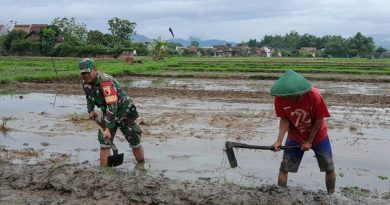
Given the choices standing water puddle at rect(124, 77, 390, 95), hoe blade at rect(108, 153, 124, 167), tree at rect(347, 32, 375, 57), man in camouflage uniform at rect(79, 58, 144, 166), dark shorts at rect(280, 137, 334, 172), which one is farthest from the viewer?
tree at rect(347, 32, 375, 57)

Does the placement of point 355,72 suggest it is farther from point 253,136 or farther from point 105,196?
point 105,196

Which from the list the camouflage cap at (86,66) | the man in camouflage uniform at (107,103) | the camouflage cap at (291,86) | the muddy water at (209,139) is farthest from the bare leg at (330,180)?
the camouflage cap at (86,66)

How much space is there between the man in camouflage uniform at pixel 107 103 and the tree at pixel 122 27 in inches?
2255

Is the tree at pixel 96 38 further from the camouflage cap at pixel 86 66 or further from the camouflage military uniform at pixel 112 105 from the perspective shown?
the camouflage cap at pixel 86 66

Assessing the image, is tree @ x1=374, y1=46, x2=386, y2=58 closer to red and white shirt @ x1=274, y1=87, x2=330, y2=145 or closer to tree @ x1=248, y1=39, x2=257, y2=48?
tree @ x1=248, y1=39, x2=257, y2=48

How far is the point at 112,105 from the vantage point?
214 inches

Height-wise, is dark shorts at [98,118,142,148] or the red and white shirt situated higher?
the red and white shirt

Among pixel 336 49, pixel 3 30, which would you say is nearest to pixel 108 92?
pixel 336 49

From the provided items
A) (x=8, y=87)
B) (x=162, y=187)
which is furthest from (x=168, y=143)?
(x=8, y=87)

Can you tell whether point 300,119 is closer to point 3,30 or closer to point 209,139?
point 209,139

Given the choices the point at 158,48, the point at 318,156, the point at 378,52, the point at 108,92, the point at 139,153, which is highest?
the point at 108,92

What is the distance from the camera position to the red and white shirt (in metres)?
4.55

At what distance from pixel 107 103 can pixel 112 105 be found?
7 cm

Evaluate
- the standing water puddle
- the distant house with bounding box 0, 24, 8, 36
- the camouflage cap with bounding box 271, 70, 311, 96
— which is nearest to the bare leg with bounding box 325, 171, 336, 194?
the camouflage cap with bounding box 271, 70, 311, 96
